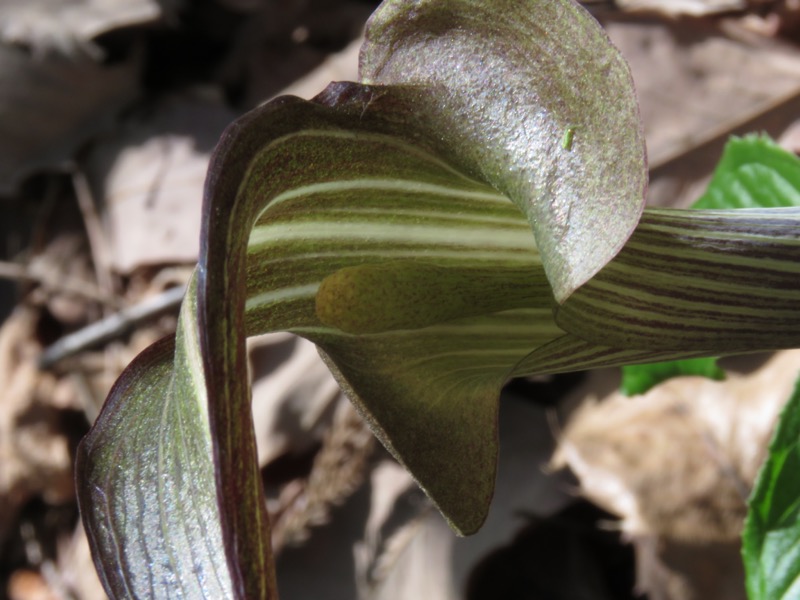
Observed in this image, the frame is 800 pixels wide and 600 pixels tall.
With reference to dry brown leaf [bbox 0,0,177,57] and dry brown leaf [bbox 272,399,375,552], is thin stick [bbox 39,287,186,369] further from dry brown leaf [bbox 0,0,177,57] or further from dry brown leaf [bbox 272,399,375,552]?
dry brown leaf [bbox 0,0,177,57]

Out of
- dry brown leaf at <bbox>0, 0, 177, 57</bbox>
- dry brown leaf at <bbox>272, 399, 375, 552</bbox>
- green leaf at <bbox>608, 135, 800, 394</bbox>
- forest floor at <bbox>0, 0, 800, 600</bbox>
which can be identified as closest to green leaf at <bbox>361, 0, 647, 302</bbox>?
green leaf at <bbox>608, 135, 800, 394</bbox>

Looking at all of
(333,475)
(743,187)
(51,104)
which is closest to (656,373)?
(743,187)

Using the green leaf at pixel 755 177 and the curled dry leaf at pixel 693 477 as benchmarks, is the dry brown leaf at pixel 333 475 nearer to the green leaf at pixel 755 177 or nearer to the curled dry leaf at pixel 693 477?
the curled dry leaf at pixel 693 477

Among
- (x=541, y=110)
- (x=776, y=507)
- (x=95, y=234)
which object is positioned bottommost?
(x=95, y=234)

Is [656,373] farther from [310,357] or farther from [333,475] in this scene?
[310,357]

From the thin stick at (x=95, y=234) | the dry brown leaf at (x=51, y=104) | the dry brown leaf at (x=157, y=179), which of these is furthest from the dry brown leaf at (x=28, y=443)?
the dry brown leaf at (x=51, y=104)

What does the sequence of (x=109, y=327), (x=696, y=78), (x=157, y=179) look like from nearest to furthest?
(x=696, y=78) → (x=109, y=327) → (x=157, y=179)
